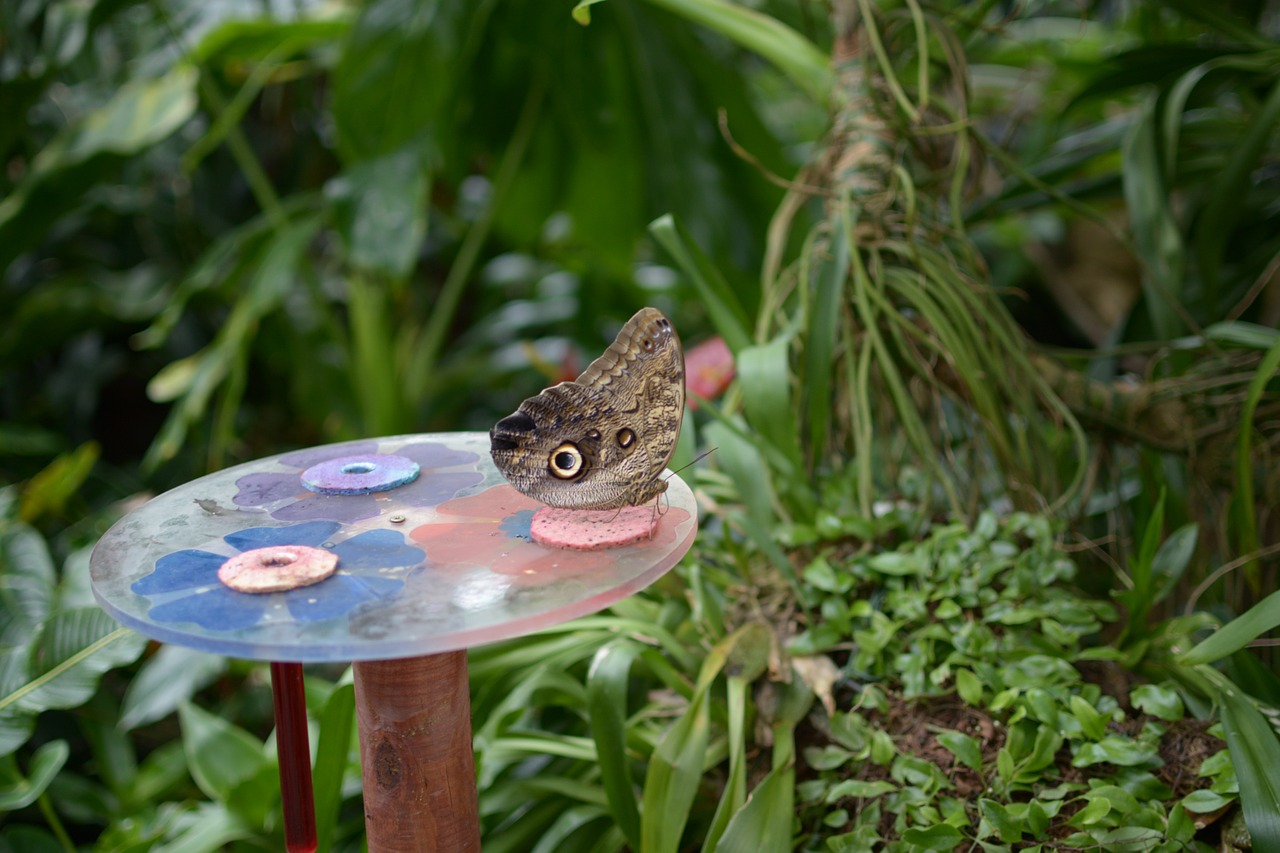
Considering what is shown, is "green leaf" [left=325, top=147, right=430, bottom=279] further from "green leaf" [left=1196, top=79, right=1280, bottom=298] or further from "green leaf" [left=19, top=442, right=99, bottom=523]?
"green leaf" [left=1196, top=79, right=1280, bottom=298]

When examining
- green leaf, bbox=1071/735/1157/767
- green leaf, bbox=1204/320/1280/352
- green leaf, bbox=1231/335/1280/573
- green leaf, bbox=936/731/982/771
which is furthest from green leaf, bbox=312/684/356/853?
green leaf, bbox=1204/320/1280/352

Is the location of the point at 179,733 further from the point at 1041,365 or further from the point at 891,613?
the point at 1041,365

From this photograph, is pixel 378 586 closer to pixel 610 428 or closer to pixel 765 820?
pixel 610 428

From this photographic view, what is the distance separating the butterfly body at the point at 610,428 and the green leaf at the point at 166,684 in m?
0.81

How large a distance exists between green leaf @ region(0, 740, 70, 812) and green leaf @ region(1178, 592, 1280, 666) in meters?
1.07

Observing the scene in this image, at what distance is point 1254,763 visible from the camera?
0.72m

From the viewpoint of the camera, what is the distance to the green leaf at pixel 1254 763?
68 centimetres

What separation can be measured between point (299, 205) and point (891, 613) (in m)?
1.41

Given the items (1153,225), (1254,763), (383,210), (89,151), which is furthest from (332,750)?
(89,151)

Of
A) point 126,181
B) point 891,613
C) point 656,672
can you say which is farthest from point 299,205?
point 891,613

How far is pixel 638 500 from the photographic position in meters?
0.68

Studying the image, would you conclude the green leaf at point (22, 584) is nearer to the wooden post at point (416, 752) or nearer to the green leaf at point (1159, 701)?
the wooden post at point (416, 752)

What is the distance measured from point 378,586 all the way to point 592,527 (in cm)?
16

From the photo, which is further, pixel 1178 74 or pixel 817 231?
pixel 1178 74
